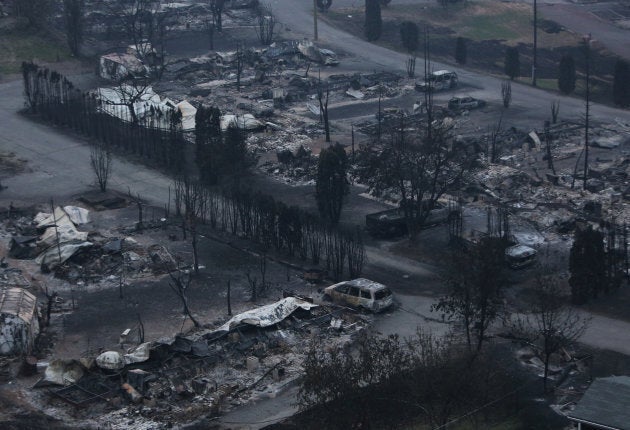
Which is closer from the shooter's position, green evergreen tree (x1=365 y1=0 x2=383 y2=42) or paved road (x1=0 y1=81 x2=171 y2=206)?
paved road (x1=0 y1=81 x2=171 y2=206)

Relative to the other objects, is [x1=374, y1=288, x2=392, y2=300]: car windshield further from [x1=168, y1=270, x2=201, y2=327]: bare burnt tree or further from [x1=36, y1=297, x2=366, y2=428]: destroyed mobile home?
[x1=168, y1=270, x2=201, y2=327]: bare burnt tree

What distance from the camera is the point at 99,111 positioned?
42.1 meters

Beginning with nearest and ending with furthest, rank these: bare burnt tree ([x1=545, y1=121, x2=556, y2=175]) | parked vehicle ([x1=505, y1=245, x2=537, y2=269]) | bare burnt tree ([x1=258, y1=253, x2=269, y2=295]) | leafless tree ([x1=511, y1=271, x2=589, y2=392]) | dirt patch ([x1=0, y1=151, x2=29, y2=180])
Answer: leafless tree ([x1=511, y1=271, x2=589, y2=392]) → bare burnt tree ([x1=258, y1=253, x2=269, y2=295]) → parked vehicle ([x1=505, y1=245, x2=537, y2=269]) → bare burnt tree ([x1=545, y1=121, x2=556, y2=175]) → dirt patch ([x1=0, y1=151, x2=29, y2=180])

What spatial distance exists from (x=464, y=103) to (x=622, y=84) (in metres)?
6.57

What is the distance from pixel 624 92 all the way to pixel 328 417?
30.5 metres

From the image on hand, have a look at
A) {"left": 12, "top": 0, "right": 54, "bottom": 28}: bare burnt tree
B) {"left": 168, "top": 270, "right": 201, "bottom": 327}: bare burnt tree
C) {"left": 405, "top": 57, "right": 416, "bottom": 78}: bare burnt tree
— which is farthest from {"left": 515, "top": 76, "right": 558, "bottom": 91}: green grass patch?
{"left": 168, "top": 270, "right": 201, "bottom": 327}: bare burnt tree

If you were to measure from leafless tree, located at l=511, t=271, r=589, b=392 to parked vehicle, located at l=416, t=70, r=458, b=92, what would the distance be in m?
Result: 22.6

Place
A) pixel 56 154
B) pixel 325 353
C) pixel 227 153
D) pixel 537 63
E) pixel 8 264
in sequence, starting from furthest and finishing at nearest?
pixel 537 63
pixel 56 154
pixel 227 153
pixel 8 264
pixel 325 353

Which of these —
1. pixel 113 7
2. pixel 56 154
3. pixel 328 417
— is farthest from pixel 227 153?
pixel 113 7

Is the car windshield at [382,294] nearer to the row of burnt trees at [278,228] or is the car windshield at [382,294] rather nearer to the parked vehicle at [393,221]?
the row of burnt trees at [278,228]

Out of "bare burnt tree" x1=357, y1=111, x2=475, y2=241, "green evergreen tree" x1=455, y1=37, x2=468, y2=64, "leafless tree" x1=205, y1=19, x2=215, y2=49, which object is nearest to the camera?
"bare burnt tree" x1=357, y1=111, x2=475, y2=241

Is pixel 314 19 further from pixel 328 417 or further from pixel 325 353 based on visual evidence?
pixel 328 417

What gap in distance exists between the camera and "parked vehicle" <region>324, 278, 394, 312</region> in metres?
25.2

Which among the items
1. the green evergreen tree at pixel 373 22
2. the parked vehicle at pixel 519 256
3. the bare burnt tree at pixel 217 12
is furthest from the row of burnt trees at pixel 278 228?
the bare burnt tree at pixel 217 12
